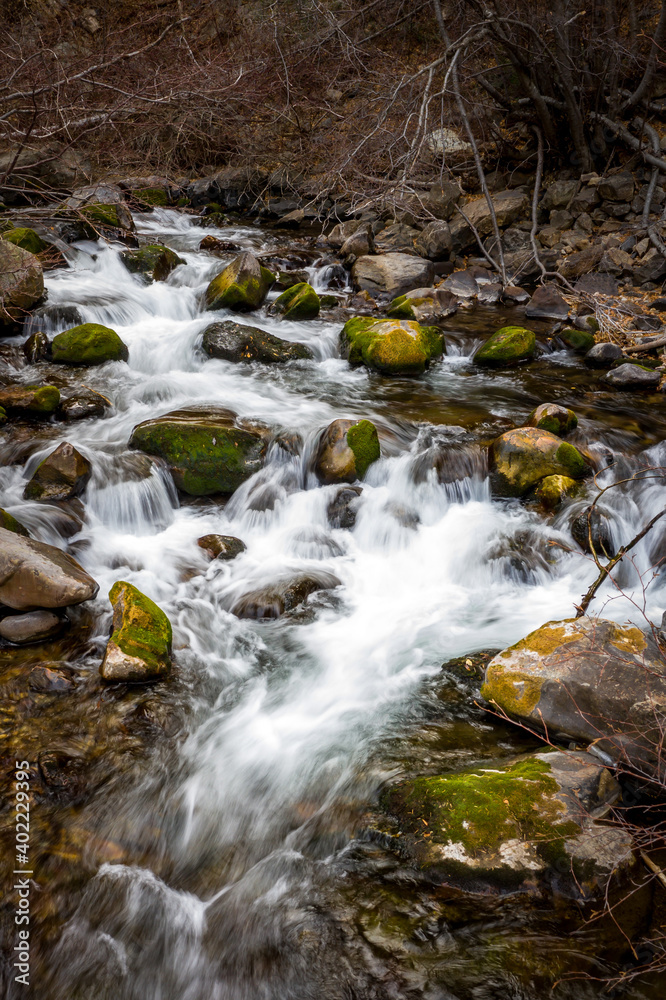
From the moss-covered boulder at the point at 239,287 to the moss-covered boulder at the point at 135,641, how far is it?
20.3 ft

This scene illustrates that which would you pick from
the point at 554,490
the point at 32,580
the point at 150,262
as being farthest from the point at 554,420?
the point at 150,262

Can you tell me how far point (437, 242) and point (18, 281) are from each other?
687cm

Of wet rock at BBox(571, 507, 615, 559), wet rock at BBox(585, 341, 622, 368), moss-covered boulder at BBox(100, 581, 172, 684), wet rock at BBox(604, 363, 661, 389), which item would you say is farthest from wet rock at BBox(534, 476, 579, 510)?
moss-covered boulder at BBox(100, 581, 172, 684)

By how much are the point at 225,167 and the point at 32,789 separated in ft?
53.7

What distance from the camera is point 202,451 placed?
20.1ft

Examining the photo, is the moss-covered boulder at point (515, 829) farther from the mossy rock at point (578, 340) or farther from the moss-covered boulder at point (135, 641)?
the mossy rock at point (578, 340)

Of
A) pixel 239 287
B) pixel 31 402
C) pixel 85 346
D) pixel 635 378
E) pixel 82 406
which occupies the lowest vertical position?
pixel 635 378

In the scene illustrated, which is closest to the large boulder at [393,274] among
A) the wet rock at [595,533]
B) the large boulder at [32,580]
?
the wet rock at [595,533]

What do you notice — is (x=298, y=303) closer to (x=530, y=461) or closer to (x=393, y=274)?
(x=393, y=274)

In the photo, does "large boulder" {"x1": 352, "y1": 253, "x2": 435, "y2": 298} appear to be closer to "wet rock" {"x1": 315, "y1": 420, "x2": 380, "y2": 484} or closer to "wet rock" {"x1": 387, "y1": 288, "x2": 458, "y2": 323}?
"wet rock" {"x1": 387, "y1": 288, "x2": 458, "y2": 323}

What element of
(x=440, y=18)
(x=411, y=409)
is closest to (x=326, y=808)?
(x=411, y=409)

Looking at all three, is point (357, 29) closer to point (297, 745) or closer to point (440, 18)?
point (440, 18)

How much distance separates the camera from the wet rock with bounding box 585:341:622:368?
863 centimetres

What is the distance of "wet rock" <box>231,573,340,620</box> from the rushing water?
0.33 ft
